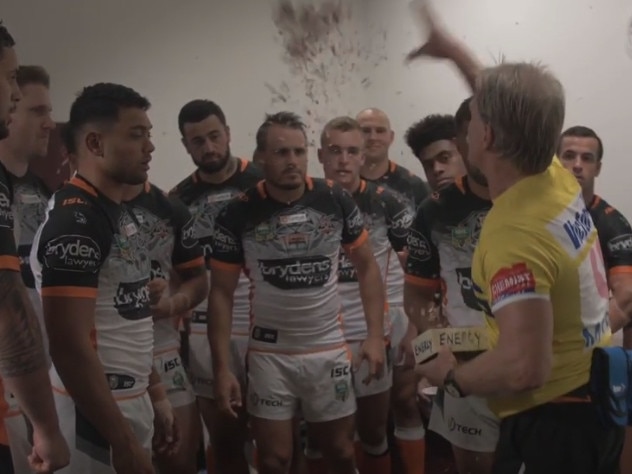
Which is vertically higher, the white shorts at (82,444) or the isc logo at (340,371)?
the white shorts at (82,444)

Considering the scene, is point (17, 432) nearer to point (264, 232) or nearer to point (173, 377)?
point (173, 377)

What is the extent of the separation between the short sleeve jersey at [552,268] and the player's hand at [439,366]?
116 millimetres

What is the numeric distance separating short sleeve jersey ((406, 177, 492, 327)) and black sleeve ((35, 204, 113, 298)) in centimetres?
103

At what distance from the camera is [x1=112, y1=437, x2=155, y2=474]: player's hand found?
1698 millimetres

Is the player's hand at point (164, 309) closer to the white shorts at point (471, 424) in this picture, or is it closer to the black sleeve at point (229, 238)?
the black sleeve at point (229, 238)

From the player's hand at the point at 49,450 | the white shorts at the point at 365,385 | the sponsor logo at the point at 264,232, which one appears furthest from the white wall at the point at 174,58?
the player's hand at the point at 49,450

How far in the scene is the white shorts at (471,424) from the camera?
2.24 m

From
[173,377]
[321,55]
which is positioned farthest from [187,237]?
[321,55]

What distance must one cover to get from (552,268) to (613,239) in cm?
126

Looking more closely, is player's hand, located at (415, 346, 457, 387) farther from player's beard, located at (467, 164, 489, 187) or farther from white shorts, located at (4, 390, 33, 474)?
white shorts, located at (4, 390, 33, 474)

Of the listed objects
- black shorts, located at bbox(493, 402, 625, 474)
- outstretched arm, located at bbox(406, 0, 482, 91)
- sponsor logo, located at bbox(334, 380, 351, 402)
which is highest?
outstretched arm, located at bbox(406, 0, 482, 91)

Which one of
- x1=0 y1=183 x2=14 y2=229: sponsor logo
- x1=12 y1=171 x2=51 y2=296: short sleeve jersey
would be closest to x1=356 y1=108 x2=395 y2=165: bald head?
x1=12 y1=171 x2=51 y2=296: short sleeve jersey

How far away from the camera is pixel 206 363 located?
2965 millimetres

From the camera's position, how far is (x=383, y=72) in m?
4.38
